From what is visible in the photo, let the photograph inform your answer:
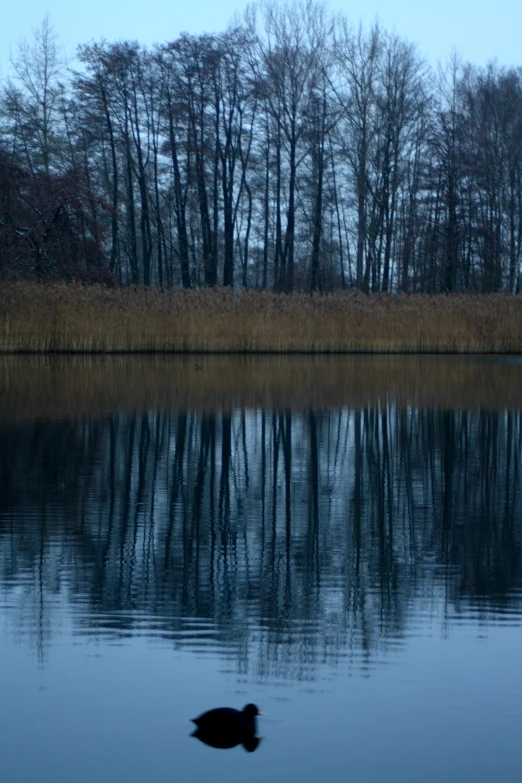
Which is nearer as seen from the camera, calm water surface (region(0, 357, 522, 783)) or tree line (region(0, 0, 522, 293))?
calm water surface (region(0, 357, 522, 783))

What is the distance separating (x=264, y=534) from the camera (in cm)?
635

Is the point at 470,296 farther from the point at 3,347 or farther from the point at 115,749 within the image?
the point at 115,749

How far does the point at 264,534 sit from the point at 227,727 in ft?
9.89

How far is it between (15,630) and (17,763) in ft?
4.20

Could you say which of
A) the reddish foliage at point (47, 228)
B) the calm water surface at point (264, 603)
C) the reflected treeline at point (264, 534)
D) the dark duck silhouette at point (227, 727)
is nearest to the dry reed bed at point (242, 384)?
the reflected treeline at point (264, 534)

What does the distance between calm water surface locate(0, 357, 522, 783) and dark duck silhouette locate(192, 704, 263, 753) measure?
43mm

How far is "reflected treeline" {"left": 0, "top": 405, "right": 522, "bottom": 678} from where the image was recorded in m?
4.54

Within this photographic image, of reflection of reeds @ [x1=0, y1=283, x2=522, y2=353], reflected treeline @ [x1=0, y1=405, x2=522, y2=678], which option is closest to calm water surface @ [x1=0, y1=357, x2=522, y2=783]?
reflected treeline @ [x1=0, y1=405, x2=522, y2=678]

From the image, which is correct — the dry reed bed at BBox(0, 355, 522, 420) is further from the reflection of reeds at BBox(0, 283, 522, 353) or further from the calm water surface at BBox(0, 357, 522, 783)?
the calm water surface at BBox(0, 357, 522, 783)

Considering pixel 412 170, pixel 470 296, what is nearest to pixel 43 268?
pixel 470 296

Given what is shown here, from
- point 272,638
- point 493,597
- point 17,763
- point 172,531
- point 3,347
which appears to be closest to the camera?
point 17,763

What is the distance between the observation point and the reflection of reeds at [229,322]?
25562 mm

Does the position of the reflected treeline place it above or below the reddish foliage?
below

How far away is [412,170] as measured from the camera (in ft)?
136
